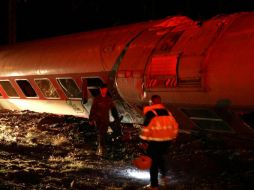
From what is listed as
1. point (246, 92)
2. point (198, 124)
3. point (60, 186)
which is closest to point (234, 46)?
point (246, 92)

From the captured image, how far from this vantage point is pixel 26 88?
12.6 meters

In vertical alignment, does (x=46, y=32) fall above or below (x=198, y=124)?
above

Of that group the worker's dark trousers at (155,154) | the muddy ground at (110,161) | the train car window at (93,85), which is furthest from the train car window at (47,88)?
the worker's dark trousers at (155,154)

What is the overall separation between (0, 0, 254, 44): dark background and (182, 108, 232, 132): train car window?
1504 centimetres

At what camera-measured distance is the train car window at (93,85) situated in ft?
31.2

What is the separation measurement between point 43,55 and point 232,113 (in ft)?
21.2

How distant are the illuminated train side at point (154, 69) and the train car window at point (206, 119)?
21 millimetres

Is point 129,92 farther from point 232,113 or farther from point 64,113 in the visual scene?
point 64,113

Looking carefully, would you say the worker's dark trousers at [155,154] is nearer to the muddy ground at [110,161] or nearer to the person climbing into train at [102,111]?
the muddy ground at [110,161]

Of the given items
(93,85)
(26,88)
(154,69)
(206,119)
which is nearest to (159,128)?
(206,119)

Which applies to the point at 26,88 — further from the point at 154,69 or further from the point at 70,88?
the point at 154,69

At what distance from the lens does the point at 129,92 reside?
837 cm

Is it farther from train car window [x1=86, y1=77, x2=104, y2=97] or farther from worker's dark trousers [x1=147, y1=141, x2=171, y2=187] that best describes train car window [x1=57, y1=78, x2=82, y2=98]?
worker's dark trousers [x1=147, y1=141, x2=171, y2=187]

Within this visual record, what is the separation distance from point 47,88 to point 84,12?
17121 millimetres
